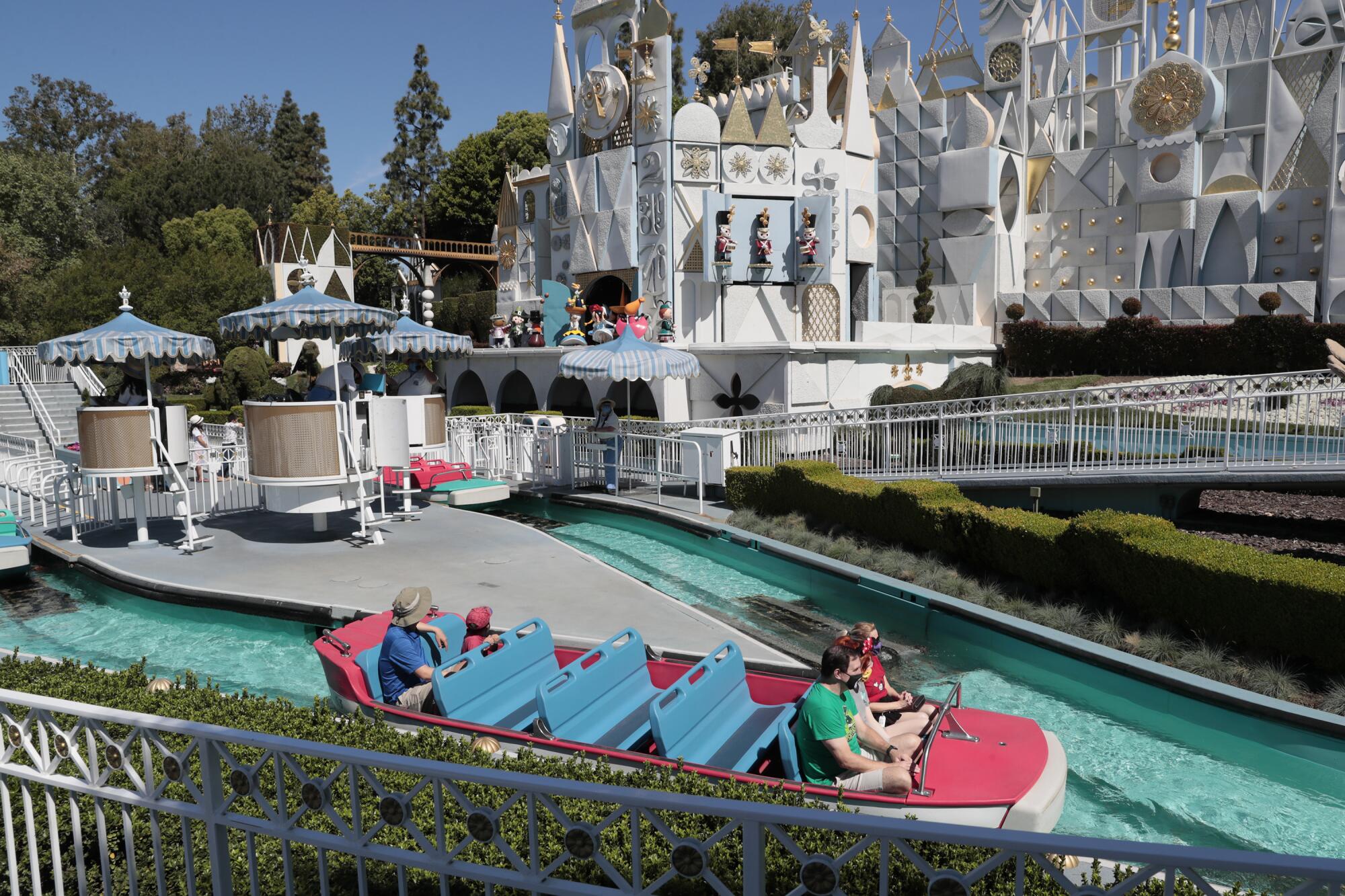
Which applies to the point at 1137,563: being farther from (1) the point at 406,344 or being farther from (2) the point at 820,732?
(1) the point at 406,344

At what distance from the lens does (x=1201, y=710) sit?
7.19 m

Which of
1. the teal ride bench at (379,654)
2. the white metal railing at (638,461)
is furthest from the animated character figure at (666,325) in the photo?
the teal ride bench at (379,654)

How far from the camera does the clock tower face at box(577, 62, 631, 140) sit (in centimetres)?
2772

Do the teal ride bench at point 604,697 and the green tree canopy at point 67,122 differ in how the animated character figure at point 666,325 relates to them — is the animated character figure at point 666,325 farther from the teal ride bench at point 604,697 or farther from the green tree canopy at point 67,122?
the green tree canopy at point 67,122

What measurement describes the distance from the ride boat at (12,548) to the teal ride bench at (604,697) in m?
9.10

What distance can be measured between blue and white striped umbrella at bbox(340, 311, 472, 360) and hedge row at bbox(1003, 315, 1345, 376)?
68.7 feet

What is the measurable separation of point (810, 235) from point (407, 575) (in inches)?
720

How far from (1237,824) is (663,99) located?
24.8 metres

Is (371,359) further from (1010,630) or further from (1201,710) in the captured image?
(1201,710)

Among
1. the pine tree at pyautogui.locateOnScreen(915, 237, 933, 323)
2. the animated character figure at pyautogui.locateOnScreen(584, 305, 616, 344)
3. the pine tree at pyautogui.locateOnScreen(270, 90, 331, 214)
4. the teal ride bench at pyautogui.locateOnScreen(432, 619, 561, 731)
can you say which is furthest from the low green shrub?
the pine tree at pyautogui.locateOnScreen(270, 90, 331, 214)

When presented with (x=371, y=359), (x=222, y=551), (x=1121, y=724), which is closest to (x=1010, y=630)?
(x=1121, y=724)

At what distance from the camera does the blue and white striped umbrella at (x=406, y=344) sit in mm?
15008

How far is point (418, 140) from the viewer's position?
2276 inches

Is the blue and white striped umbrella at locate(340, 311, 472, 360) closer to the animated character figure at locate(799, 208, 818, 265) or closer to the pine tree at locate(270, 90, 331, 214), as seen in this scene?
the animated character figure at locate(799, 208, 818, 265)
